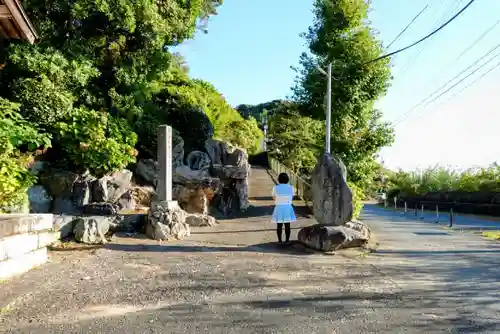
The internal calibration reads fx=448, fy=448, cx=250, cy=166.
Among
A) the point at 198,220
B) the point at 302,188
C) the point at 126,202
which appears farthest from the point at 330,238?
the point at 302,188

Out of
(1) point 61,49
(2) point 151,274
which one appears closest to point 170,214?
(2) point 151,274

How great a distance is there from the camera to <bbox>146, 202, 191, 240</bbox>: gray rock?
1127cm

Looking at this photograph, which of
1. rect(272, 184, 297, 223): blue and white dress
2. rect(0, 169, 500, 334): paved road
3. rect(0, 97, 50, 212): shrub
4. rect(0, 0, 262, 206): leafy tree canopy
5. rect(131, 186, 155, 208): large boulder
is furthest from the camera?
rect(131, 186, 155, 208): large boulder

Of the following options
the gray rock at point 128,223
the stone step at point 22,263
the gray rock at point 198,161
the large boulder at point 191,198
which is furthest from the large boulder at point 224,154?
the stone step at point 22,263

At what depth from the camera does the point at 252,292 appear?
6215 mm

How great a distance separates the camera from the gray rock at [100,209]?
1373cm

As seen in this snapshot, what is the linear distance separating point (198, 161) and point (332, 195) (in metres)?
8.90

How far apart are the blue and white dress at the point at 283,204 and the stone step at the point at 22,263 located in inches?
196

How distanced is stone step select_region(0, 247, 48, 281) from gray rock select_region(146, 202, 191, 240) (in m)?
3.35

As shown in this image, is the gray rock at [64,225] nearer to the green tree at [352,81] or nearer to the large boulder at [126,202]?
the large boulder at [126,202]

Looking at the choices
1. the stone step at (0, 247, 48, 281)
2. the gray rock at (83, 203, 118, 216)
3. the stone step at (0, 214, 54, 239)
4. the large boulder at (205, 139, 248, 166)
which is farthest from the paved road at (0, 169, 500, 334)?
the large boulder at (205, 139, 248, 166)

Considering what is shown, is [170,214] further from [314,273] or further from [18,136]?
[314,273]

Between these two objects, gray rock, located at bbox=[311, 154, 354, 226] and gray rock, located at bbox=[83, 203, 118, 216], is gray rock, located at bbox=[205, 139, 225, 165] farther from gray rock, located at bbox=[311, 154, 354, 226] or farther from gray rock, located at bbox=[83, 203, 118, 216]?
gray rock, located at bbox=[311, 154, 354, 226]

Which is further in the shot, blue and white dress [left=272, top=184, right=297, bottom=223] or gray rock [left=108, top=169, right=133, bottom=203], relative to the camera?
gray rock [left=108, top=169, right=133, bottom=203]
